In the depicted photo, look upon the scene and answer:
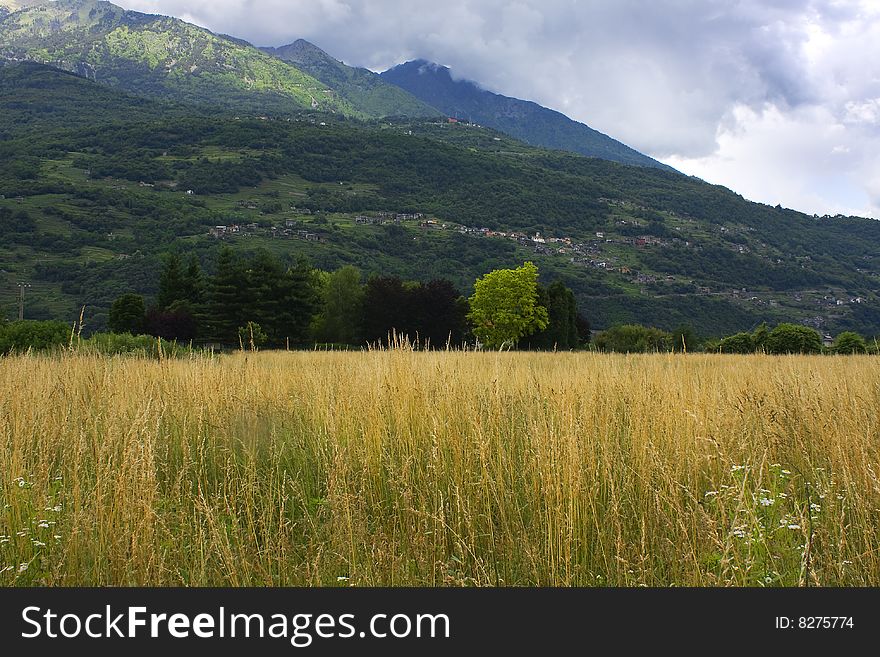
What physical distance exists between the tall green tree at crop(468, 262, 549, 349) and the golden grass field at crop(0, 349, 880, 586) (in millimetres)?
45117

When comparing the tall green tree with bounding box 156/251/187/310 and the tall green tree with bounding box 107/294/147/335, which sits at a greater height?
the tall green tree with bounding box 156/251/187/310

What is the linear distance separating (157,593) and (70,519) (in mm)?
1444

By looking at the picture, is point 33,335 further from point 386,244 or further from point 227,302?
point 386,244

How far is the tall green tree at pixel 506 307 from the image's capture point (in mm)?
51312

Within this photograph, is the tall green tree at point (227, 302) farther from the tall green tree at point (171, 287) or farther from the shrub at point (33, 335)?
the shrub at point (33, 335)

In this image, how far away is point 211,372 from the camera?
728 centimetres

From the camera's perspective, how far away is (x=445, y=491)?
4309 millimetres

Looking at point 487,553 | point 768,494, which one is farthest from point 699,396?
point 487,553

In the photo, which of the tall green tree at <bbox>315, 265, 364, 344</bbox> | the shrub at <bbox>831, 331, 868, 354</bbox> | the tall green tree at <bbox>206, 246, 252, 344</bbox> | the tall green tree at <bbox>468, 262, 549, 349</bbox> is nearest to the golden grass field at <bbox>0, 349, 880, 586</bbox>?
the shrub at <bbox>831, 331, 868, 354</bbox>

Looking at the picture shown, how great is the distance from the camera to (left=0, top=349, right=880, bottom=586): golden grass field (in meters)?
3.43

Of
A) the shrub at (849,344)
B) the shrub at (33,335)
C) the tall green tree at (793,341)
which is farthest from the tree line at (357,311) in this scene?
the shrub at (33,335)

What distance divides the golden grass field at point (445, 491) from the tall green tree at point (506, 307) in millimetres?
45117

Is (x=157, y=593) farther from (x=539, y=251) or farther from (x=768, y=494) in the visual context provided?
(x=539, y=251)

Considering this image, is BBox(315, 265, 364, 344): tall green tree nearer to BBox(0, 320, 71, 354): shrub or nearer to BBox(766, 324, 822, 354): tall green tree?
BBox(766, 324, 822, 354): tall green tree
